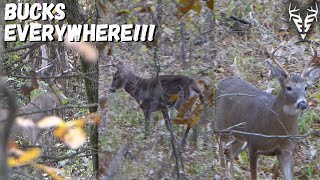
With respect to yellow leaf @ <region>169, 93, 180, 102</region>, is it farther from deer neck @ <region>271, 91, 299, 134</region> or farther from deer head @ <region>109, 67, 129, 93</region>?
deer neck @ <region>271, 91, 299, 134</region>

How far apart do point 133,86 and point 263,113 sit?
1.19 meters

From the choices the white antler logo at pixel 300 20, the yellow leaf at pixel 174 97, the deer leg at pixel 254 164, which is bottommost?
the deer leg at pixel 254 164

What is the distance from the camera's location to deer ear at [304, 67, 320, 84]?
4.79m

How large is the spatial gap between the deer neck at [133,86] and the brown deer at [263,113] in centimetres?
65

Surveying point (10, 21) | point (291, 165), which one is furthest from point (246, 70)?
point (10, 21)

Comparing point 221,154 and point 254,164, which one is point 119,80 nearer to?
point 221,154

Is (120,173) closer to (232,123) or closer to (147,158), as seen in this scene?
(147,158)

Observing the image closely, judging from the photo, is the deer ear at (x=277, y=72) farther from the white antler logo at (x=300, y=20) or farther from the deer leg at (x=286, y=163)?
the deer leg at (x=286, y=163)

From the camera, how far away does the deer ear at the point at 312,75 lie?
479cm

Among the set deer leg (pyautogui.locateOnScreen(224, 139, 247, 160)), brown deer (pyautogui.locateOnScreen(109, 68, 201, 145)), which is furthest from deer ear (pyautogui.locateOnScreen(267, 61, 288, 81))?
brown deer (pyautogui.locateOnScreen(109, 68, 201, 145))

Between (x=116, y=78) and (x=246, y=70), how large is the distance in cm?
110

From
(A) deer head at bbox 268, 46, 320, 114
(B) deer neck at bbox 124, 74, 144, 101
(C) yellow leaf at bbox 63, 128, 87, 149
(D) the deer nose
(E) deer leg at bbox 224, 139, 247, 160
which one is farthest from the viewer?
(E) deer leg at bbox 224, 139, 247, 160

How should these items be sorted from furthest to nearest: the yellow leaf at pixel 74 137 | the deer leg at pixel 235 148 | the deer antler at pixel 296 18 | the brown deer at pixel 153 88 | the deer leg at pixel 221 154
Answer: the deer leg at pixel 235 148
the deer leg at pixel 221 154
the deer antler at pixel 296 18
the brown deer at pixel 153 88
the yellow leaf at pixel 74 137

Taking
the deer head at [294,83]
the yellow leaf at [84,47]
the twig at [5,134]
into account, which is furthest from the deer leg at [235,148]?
the twig at [5,134]
